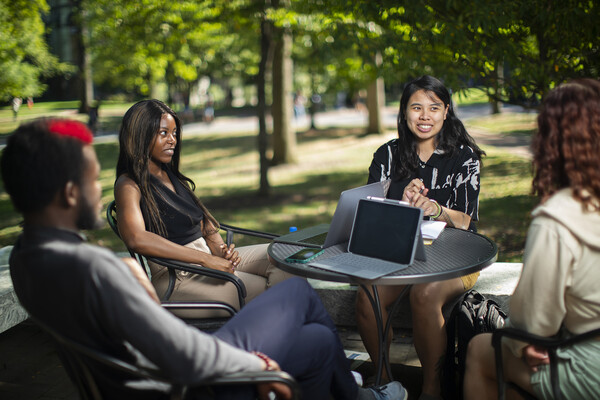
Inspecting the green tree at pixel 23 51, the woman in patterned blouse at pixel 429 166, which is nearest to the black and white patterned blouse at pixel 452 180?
the woman in patterned blouse at pixel 429 166

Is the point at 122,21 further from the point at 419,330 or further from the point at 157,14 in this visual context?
the point at 419,330

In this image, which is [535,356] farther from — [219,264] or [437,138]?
[437,138]

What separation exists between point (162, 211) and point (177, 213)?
0.09m

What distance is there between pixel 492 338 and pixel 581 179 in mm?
701

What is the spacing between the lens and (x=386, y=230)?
297cm

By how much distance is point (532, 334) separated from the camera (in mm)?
2232

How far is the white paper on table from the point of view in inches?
130

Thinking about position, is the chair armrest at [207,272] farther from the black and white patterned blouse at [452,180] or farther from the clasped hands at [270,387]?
the black and white patterned blouse at [452,180]

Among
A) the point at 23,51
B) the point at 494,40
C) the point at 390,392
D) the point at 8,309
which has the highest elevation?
the point at 23,51

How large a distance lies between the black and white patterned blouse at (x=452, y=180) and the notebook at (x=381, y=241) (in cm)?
90

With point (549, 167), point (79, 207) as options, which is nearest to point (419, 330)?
point (549, 167)

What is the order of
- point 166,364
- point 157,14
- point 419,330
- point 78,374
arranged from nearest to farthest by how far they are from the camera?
point 166,364, point 78,374, point 419,330, point 157,14

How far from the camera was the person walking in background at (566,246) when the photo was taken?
209cm

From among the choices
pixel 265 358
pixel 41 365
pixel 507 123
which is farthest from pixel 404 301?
pixel 507 123
